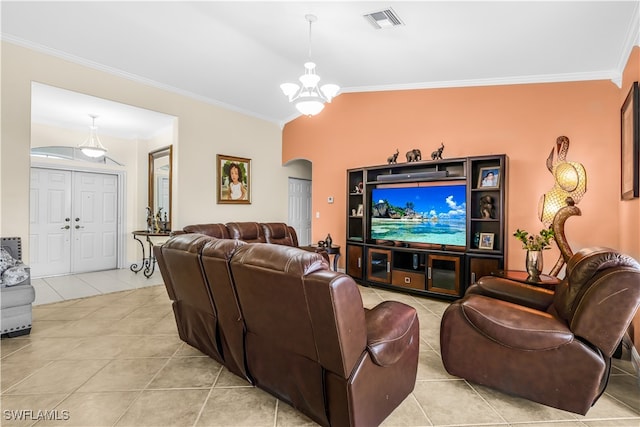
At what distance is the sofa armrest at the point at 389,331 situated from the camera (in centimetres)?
161

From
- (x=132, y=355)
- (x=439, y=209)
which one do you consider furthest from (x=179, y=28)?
(x=439, y=209)

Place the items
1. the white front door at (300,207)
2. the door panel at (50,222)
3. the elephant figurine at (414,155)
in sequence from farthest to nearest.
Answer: the white front door at (300,207) < the door panel at (50,222) < the elephant figurine at (414,155)

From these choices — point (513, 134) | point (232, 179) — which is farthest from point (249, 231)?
point (513, 134)

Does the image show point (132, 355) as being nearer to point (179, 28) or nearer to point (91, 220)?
point (179, 28)

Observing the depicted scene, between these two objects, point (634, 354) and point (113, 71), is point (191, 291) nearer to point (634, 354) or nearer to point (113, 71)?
point (634, 354)

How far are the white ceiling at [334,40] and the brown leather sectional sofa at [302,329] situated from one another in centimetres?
242

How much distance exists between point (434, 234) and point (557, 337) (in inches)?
101

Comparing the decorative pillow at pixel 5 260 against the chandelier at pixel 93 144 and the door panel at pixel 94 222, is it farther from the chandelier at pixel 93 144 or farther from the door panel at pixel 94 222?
the door panel at pixel 94 222

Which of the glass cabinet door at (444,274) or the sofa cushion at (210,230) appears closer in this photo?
Answer: the glass cabinet door at (444,274)

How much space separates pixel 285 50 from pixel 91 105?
9.96ft

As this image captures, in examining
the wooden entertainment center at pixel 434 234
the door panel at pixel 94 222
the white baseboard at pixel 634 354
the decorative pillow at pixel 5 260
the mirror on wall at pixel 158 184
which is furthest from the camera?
the mirror on wall at pixel 158 184

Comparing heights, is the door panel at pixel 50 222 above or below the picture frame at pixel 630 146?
below

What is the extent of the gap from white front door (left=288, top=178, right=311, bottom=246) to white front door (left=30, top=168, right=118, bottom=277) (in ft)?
11.6

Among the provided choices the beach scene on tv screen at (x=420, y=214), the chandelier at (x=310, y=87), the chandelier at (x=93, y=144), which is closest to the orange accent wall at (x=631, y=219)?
the beach scene on tv screen at (x=420, y=214)
